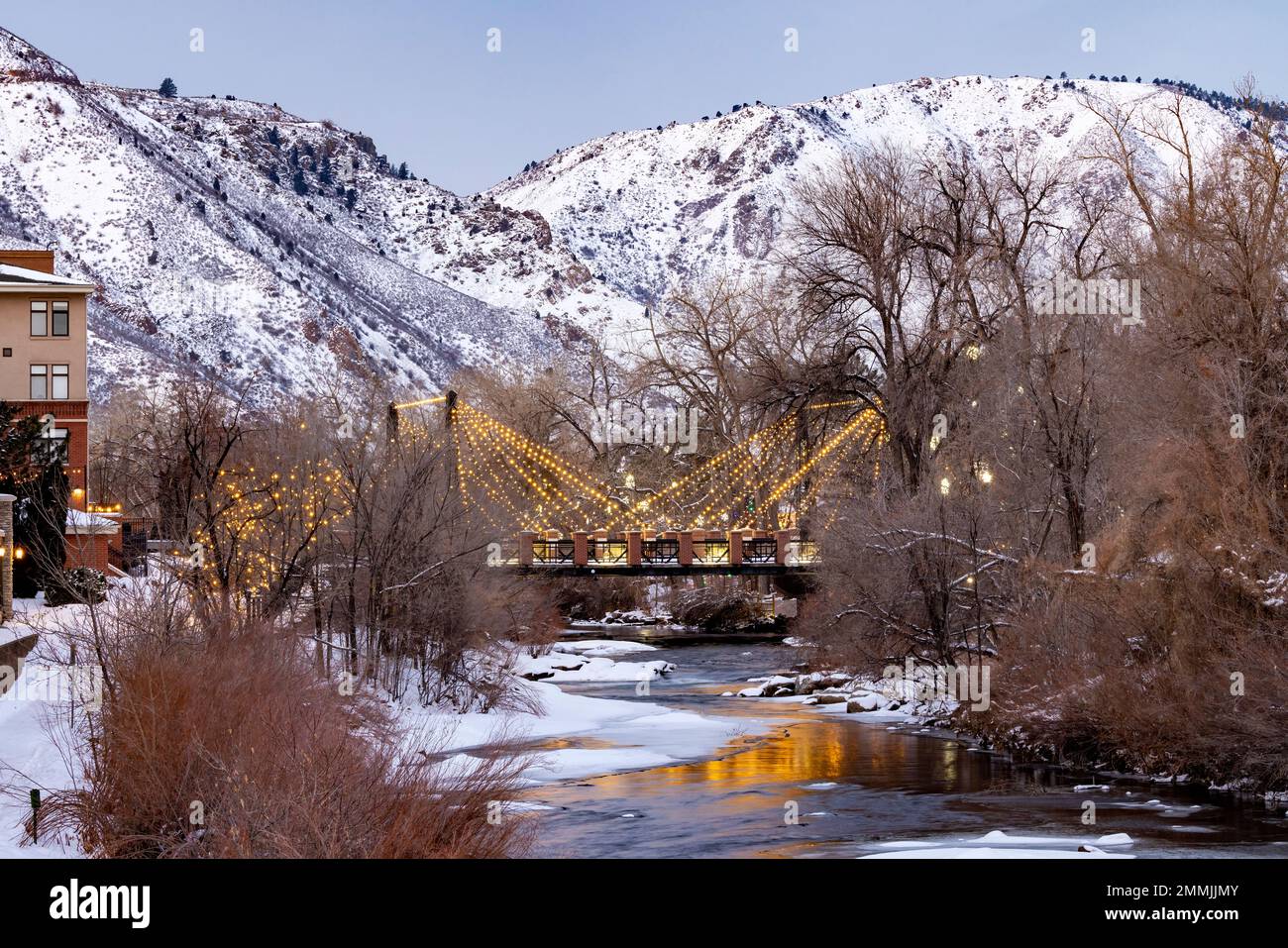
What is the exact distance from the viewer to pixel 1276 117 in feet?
96.3

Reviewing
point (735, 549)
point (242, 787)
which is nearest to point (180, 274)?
point (735, 549)

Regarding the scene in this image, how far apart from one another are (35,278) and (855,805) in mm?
48824

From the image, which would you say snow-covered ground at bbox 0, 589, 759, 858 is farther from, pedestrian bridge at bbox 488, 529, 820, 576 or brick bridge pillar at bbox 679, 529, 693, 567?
brick bridge pillar at bbox 679, 529, 693, 567

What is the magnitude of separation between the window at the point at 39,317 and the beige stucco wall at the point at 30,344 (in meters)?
0.15

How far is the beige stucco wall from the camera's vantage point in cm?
6006

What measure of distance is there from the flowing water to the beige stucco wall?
37.5 metres

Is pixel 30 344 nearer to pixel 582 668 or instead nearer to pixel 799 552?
pixel 582 668

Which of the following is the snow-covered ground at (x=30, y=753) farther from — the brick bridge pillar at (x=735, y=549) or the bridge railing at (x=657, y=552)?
the bridge railing at (x=657, y=552)

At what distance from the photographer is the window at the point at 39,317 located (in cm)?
6050

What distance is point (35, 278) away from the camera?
201 feet

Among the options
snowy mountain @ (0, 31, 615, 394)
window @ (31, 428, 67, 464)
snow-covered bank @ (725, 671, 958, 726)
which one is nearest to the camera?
snow-covered bank @ (725, 671, 958, 726)
